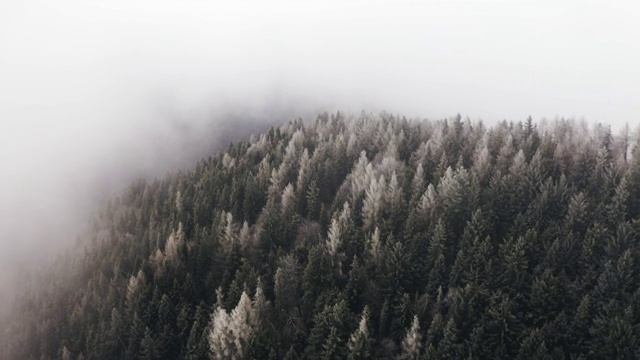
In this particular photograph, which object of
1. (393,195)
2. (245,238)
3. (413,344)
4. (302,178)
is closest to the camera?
(413,344)

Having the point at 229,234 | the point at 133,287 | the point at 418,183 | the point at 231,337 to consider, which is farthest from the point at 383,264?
the point at 133,287

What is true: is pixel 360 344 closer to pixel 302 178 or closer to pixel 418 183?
pixel 418 183

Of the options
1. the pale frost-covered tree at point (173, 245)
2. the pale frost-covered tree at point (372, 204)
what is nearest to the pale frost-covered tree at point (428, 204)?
the pale frost-covered tree at point (372, 204)

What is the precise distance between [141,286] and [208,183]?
41137mm

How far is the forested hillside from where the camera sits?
74688mm

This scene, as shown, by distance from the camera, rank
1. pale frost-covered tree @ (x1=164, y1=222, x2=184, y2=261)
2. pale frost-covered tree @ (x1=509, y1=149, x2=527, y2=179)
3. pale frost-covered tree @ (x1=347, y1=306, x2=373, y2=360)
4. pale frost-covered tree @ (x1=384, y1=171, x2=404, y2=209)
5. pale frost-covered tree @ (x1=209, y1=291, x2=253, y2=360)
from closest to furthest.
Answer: pale frost-covered tree @ (x1=347, y1=306, x2=373, y2=360)
pale frost-covered tree @ (x1=209, y1=291, x2=253, y2=360)
pale frost-covered tree @ (x1=384, y1=171, x2=404, y2=209)
pale frost-covered tree @ (x1=509, y1=149, x2=527, y2=179)
pale frost-covered tree @ (x1=164, y1=222, x2=184, y2=261)

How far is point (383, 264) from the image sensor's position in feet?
284

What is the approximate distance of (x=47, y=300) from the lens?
383 ft

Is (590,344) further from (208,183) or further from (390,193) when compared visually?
(208,183)

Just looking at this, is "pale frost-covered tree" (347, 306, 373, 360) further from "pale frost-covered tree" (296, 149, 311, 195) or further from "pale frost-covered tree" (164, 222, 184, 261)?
"pale frost-covered tree" (296, 149, 311, 195)

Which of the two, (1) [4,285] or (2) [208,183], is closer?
(2) [208,183]

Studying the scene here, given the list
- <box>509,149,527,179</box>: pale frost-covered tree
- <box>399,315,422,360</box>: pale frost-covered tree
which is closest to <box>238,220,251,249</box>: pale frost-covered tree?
<box>399,315,422,360</box>: pale frost-covered tree

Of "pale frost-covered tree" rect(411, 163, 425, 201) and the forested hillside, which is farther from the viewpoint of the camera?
"pale frost-covered tree" rect(411, 163, 425, 201)

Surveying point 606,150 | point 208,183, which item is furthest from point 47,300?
point 606,150
